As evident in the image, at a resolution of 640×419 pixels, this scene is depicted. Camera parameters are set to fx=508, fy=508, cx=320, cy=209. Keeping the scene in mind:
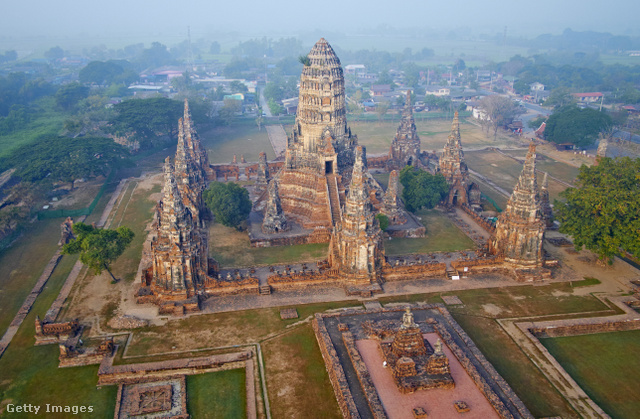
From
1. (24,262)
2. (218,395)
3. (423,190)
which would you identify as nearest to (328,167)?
(423,190)

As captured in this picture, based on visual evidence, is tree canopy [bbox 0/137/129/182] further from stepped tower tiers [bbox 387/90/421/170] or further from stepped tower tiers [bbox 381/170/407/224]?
stepped tower tiers [bbox 387/90/421/170]

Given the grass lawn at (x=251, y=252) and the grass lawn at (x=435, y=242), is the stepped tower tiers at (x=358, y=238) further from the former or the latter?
the grass lawn at (x=435, y=242)

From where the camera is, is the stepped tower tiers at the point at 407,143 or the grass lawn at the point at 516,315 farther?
the stepped tower tiers at the point at 407,143

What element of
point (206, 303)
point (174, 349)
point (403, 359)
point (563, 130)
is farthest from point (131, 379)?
point (563, 130)

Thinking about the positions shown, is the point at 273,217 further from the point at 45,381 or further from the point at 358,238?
the point at 45,381

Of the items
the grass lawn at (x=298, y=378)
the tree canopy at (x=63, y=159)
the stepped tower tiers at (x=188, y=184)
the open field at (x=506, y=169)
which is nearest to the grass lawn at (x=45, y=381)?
the grass lawn at (x=298, y=378)
